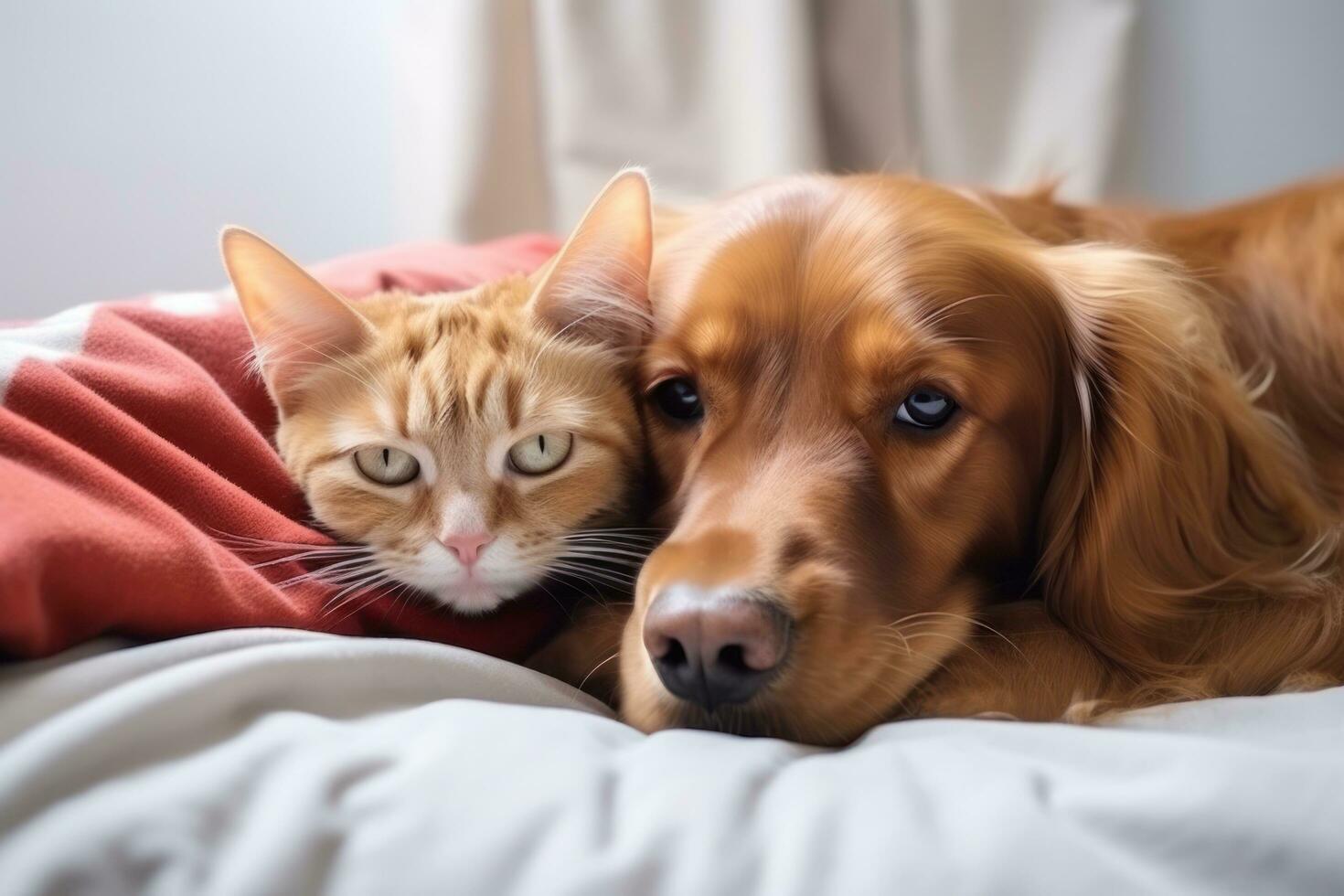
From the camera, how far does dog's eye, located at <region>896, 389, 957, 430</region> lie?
1.30 m

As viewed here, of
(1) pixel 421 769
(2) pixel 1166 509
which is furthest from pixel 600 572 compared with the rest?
(2) pixel 1166 509

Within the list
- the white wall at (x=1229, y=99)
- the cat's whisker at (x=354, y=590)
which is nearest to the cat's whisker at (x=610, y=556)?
the cat's whisker at (x=354, y=590)

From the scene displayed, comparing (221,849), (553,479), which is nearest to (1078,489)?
(553,479)

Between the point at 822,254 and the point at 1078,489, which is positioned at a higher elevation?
the point at 822,254

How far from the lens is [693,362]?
140 cm

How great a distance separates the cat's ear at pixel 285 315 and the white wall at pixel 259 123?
138cm

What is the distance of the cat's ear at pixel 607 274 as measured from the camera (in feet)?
4.67

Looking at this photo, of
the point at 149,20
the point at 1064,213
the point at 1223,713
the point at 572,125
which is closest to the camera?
the point at 1223,713

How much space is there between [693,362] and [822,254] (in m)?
0.21

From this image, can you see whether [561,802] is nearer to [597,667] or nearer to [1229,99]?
[597,667]

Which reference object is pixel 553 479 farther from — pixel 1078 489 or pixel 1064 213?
pixel 1064 213

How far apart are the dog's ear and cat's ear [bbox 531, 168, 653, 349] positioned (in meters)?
0.55

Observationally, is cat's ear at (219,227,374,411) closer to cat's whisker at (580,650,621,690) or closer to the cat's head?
the cat's head

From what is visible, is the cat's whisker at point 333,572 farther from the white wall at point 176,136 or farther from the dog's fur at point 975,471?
the white wall at point 176,136
